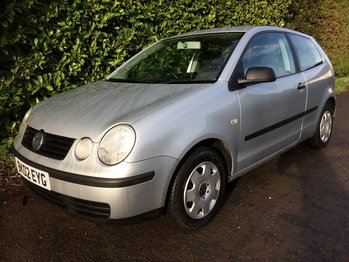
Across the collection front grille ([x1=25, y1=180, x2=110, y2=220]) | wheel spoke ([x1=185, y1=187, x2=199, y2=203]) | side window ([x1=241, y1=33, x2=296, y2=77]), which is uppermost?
side window ([x1=241, y1=33, x2=296, y2=77])

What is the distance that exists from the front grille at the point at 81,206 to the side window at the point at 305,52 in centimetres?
273

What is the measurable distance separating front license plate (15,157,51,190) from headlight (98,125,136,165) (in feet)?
1.51

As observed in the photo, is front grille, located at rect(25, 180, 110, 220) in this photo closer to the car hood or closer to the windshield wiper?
the car hood

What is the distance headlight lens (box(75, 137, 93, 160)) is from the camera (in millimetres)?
2404

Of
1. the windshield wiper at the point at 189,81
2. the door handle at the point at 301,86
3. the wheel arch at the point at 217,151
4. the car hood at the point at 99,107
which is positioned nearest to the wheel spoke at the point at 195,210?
the wheel arch at the point at 217,151

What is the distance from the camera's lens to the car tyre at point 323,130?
4.52 m

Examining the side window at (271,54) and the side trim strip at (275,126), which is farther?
the side window at (271,54)

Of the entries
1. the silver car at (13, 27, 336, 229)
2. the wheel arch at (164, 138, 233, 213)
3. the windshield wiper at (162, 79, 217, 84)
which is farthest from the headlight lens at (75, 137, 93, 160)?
the windshield wiper at (162, 79, 217, 84)

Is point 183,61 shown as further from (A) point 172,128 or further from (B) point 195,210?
(B) point 195,210

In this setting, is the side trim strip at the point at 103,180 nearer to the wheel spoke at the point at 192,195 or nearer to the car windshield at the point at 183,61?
the wheel spoke at the point at 192,195

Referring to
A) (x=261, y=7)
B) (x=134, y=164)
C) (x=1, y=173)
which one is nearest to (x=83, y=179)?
(x=134, y=164)

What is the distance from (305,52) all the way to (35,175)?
323 cm

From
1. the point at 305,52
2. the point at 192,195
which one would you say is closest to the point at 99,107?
the point at 192,195

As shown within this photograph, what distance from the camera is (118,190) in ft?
7.58
